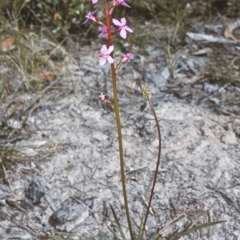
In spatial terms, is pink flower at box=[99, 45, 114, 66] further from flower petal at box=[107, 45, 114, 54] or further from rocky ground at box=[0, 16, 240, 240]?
rocky ground at box=[0, 16, 240, 240]

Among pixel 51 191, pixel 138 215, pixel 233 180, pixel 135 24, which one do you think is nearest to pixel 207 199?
pixel 233 180

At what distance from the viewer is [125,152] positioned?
7.58ft

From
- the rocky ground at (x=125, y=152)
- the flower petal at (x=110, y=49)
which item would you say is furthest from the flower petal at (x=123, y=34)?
the rocky ground at (x=125, y=152)

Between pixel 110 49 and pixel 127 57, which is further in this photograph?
pixel 127 57

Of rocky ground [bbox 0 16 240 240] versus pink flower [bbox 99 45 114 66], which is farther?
rocky ground [bbox 0 16 240 240]

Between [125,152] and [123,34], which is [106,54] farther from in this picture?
[125,152]

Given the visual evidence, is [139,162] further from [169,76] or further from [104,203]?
[169,76]

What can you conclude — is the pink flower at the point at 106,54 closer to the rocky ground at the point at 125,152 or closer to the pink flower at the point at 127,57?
the pink flower at the point at 127,57

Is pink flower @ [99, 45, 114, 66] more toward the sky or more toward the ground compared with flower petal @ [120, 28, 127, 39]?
more toward the ground

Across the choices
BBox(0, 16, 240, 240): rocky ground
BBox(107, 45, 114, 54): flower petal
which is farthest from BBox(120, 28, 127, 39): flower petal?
BBox(0, 16, 240, 240): rocky ground

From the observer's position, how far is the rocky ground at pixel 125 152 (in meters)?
1.98

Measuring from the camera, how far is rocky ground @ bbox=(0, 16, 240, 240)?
1.98 m

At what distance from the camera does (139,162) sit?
2248 mm

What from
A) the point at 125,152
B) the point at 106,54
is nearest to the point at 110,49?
the point at 106,54
